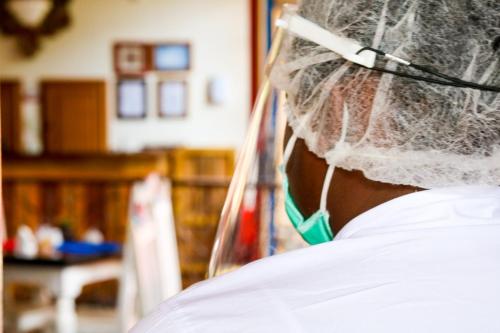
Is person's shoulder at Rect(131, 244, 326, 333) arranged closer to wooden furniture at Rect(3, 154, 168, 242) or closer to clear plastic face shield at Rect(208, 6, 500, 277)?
clear plastic face shield at Rect(208, 6, 500, 277)

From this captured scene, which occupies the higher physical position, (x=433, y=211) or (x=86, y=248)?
(x=433, y=211)

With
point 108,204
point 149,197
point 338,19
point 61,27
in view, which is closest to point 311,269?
point 338,19

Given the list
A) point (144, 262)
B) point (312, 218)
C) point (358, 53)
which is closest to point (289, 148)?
point (312, 218)

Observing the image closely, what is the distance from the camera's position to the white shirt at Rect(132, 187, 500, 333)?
2.70 feet

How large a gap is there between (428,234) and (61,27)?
30.8ft

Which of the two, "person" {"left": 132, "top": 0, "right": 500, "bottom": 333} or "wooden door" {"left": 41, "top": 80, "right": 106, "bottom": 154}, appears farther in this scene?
"wooden door" {"left": 41, "top": 80, "right": 106, "bottom": 154}

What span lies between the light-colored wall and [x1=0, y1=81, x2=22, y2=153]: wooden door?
0.41ft

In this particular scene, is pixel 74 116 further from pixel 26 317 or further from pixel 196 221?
pixel 26 317

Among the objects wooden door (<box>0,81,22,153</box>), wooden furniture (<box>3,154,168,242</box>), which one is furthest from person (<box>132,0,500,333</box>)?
wooden door (<box>0,81,22,153</box>)

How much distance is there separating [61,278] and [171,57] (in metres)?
5.96

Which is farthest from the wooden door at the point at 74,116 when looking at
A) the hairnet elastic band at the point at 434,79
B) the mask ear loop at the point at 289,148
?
the hairnet elastic band at the point at 434,79

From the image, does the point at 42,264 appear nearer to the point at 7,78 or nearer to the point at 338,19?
the point at 338,19

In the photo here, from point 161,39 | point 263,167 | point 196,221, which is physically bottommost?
point 196,221

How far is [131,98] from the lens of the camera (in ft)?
32.3
